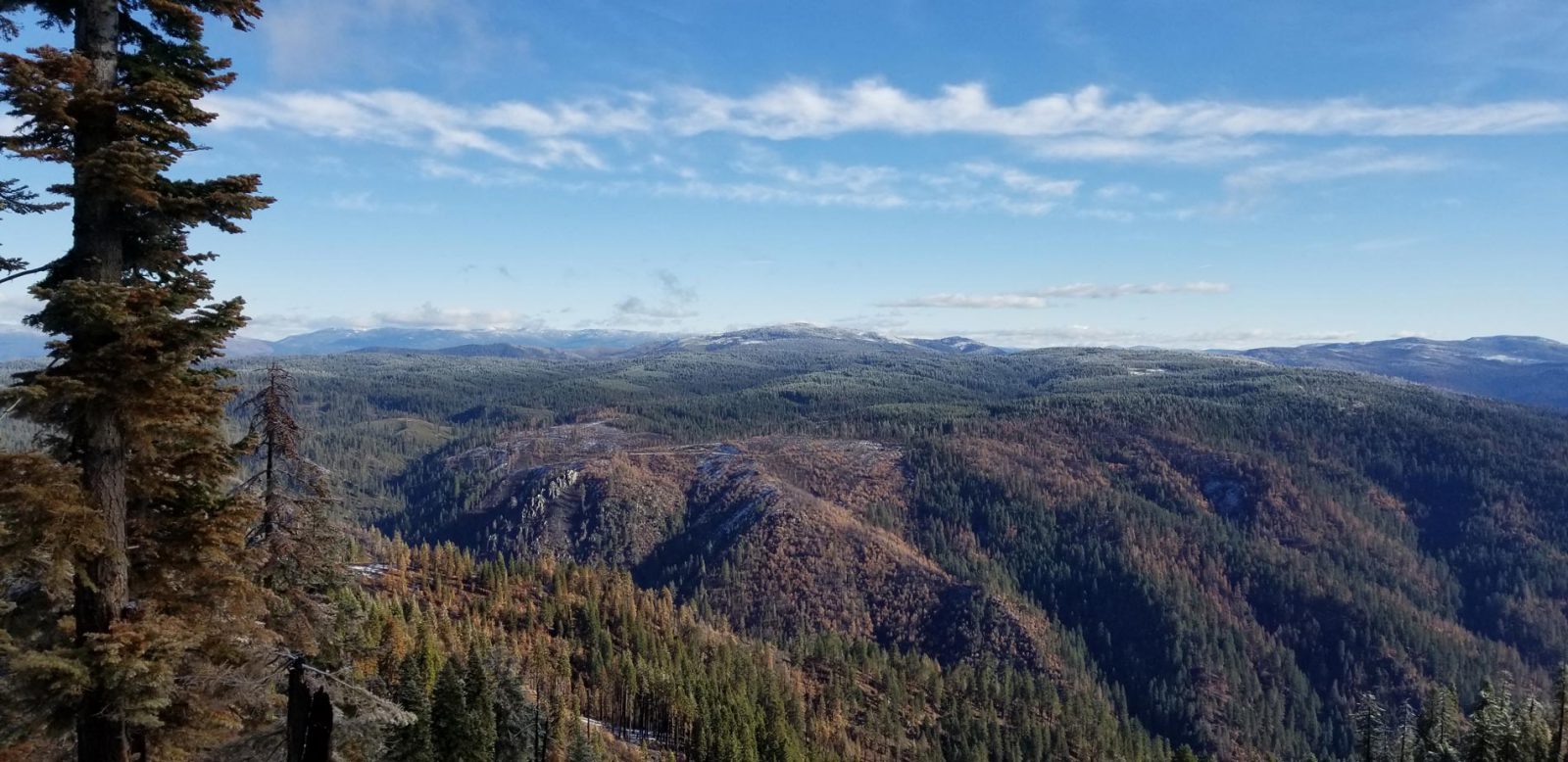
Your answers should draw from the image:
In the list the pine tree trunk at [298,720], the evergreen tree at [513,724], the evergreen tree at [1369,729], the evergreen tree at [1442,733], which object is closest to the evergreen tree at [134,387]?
the pine tree trunk at [298,720]

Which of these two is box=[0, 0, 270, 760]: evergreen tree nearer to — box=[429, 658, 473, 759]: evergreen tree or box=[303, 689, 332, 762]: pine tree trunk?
box=[303, 689, 332, 762]: pine tree trunk

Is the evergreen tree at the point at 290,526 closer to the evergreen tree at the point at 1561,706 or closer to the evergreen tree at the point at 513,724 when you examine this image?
the evergreen tree at the point at 513,724

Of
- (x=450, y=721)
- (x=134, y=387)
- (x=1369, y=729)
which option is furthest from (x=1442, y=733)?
(x=134, y=387)

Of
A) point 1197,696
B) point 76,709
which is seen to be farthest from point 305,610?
point 1197,696

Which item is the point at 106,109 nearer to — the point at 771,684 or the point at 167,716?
the point at 167,716

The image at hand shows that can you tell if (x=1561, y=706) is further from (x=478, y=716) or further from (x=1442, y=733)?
(x=478, y=716)

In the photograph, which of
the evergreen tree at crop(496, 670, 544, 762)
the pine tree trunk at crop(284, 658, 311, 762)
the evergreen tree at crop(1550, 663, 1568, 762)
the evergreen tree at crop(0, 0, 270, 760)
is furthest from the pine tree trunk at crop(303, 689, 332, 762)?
the evergreen tree at crop(1550, 663, 1568, 762)
